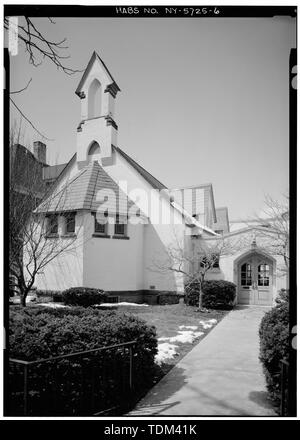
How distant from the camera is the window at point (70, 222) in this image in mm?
7282

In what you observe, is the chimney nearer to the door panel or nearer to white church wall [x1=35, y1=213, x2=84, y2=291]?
→ white church wall [x1=35, y1=213, x2=84, y2=291]

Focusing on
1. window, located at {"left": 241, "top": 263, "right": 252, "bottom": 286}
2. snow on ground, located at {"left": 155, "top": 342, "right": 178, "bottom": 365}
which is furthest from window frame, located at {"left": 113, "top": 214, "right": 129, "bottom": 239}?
snow on ground, located at {"left": 155, "top": 342, "right": 178, "bottom": 365}

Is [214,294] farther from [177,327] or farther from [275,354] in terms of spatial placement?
[275,354]

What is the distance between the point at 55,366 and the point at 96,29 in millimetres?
2762

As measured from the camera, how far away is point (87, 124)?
137 inches

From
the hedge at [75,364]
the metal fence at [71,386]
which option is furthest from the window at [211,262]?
the metal fence at [71,386]

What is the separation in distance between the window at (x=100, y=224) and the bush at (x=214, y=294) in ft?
10.6

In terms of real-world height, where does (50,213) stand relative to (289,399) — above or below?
above

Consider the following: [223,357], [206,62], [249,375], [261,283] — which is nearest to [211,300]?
[261,283]

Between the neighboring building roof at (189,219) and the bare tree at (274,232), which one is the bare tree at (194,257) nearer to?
the neighboring building roof at (189,219)

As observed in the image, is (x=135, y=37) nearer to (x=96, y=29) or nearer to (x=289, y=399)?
(x=96, y=29)

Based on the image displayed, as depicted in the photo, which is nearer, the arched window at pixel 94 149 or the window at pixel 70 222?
the arched window at pixel 94 149

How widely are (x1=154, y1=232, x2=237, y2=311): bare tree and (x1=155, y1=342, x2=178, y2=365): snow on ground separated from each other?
4126 millimetres

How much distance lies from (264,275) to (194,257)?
2.93 m
